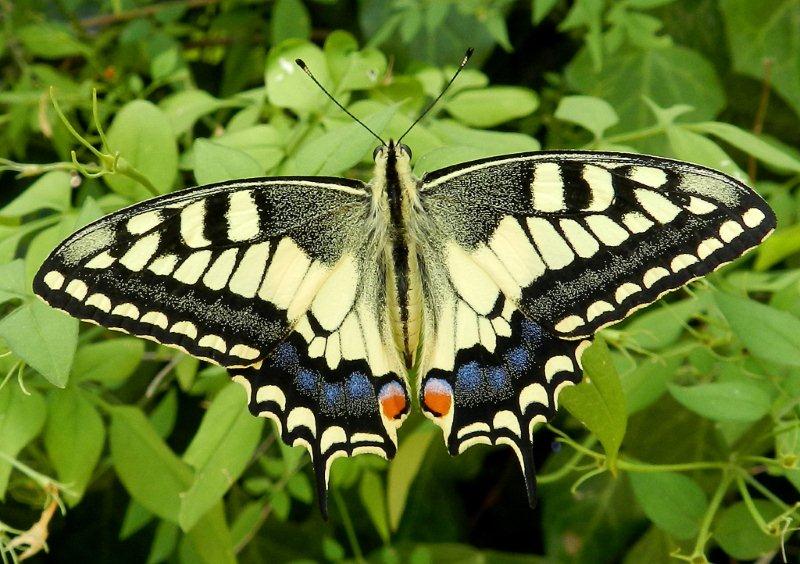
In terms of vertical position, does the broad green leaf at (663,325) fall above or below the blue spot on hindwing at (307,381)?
above

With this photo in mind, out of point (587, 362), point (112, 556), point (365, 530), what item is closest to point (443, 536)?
point (365, 530)

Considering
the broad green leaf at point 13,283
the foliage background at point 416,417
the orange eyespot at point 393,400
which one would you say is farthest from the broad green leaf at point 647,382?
the broad green leaf at point 13,283

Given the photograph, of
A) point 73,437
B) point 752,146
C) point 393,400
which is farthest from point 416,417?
point 752,146

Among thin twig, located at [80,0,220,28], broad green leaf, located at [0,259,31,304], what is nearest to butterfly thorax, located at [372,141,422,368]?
broad green leaf, located at [0,259,31,304]

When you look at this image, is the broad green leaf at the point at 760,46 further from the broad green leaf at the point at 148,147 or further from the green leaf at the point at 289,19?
the broad green leaf at the point at 148,147

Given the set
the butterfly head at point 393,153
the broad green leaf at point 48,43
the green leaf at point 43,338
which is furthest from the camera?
the broad green leaf at point 48,43

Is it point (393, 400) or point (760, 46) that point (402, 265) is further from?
point (760, 46)

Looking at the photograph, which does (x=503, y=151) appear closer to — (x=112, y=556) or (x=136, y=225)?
(x=136, y=225)
